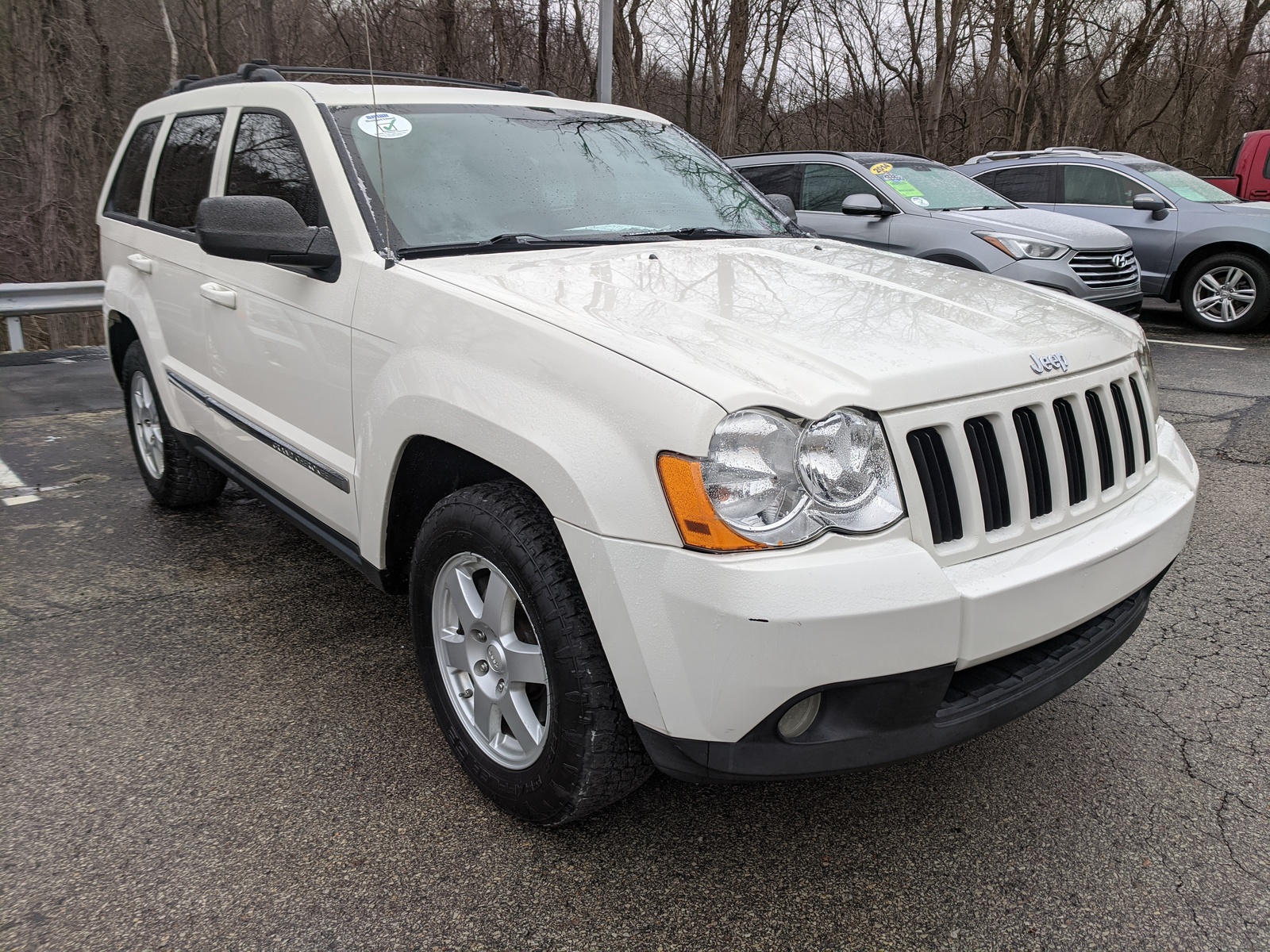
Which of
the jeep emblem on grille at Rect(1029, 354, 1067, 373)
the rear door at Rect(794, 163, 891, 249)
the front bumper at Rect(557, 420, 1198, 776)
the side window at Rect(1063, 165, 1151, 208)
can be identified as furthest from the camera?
the side window at Rect(1063, 165, 1151, 208)

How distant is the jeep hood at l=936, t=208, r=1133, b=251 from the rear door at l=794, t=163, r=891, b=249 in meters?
0.55

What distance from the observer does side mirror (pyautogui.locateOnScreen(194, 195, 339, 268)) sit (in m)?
2.66

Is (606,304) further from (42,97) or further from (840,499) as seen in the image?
(42,97)

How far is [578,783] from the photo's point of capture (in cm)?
211

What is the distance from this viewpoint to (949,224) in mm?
8211

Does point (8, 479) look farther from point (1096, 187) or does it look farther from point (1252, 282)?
point (1252, 282)

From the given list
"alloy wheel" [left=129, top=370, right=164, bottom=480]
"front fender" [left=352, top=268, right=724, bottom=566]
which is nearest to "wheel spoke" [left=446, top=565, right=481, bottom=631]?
"front fender" [left=352, top=268, right=724, bottom=566]

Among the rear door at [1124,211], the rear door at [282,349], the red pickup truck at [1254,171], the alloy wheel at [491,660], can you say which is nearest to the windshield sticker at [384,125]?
the rear door at [282,349]

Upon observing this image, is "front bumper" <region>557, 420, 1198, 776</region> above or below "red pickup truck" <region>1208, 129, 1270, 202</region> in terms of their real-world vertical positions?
below

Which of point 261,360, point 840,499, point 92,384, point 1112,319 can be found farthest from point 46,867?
point 92,384

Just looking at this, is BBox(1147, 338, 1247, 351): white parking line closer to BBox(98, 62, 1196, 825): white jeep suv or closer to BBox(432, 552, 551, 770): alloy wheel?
BBox(98, 62, 1196, 825): white jeep suv

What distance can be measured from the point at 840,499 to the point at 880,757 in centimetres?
52

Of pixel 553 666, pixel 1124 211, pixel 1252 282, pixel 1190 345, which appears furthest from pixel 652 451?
pixel 1124 211

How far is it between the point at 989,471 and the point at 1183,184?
33.5ft
